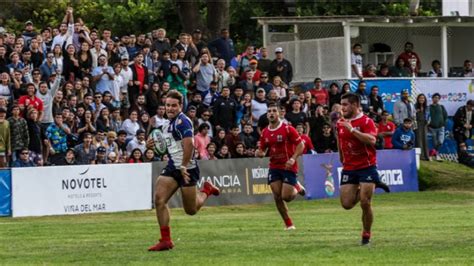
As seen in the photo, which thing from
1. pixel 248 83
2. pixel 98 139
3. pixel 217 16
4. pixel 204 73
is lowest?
pixel 98 139

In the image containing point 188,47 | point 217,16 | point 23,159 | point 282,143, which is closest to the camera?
point 282,143

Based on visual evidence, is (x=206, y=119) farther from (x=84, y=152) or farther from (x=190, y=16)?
(x=190, y=16)

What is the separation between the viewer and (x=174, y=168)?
16453mm

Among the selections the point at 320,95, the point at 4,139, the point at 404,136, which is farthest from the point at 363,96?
the point at 4,139

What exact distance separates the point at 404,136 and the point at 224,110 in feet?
21.8

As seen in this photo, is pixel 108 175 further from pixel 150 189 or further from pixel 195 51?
pixel 195 51

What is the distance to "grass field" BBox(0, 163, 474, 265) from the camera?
15.3 m

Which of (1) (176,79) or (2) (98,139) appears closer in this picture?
(2) (98,139)

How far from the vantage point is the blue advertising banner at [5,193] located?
88.3 ft

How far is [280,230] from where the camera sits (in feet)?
67.6

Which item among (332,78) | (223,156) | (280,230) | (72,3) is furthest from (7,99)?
(72,3)

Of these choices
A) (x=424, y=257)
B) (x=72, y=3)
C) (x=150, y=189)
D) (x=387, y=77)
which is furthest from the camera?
(x=72, y=3)

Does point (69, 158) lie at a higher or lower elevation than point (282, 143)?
lower

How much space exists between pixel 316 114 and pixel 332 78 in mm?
4911
